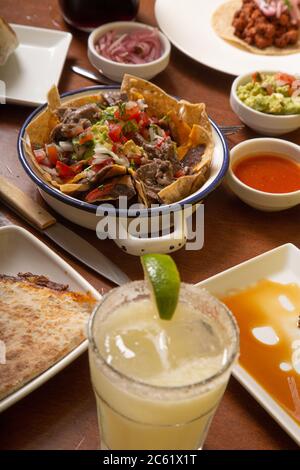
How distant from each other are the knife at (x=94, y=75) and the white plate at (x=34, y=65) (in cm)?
7

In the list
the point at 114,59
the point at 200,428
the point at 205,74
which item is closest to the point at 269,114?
the point at 205,74

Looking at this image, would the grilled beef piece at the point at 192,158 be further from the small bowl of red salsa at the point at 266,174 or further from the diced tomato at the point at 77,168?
the diced tomato at the point at 77,168

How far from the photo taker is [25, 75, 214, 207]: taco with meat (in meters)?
1.57

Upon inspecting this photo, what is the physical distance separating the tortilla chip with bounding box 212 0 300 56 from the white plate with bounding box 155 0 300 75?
23 mm

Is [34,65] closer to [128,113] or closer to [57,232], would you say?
[128,113]

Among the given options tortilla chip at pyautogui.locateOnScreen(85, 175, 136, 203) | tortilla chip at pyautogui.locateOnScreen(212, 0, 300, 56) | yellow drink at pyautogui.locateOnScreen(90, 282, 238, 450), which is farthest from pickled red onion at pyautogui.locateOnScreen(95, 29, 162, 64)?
yellow drink at pyautogui.locateOnScreen(90, 282, 238, 450)

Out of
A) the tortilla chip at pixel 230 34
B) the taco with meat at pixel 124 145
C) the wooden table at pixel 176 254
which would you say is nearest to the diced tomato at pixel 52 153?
the taco with meat at pixel 124 145

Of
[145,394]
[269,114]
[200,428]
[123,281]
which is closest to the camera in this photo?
[145,394]

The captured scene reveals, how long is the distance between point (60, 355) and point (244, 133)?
117 cm

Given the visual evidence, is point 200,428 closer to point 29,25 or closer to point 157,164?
point 157,164

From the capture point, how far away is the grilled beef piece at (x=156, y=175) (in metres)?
1.63

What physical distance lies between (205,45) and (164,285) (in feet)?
5.77

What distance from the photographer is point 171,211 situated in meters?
1.50
